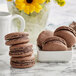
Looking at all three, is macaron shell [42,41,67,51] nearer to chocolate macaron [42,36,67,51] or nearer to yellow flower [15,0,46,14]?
chocolate macaron [42,36,67,51]

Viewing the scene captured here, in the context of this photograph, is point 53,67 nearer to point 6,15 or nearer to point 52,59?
point 52,59

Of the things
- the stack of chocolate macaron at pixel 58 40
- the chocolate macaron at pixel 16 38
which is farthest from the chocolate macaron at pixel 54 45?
the chocolate macaron at pixel 16 38

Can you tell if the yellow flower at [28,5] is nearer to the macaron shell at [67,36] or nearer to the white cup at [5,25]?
the white cup at [5,25]

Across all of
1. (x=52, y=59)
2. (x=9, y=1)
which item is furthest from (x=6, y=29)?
(x=52, y=59)

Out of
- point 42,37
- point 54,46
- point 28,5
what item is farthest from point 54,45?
point 28,5

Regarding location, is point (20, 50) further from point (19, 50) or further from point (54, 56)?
point (54, 56)

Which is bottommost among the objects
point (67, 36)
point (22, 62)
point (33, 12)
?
point (22, 62)
